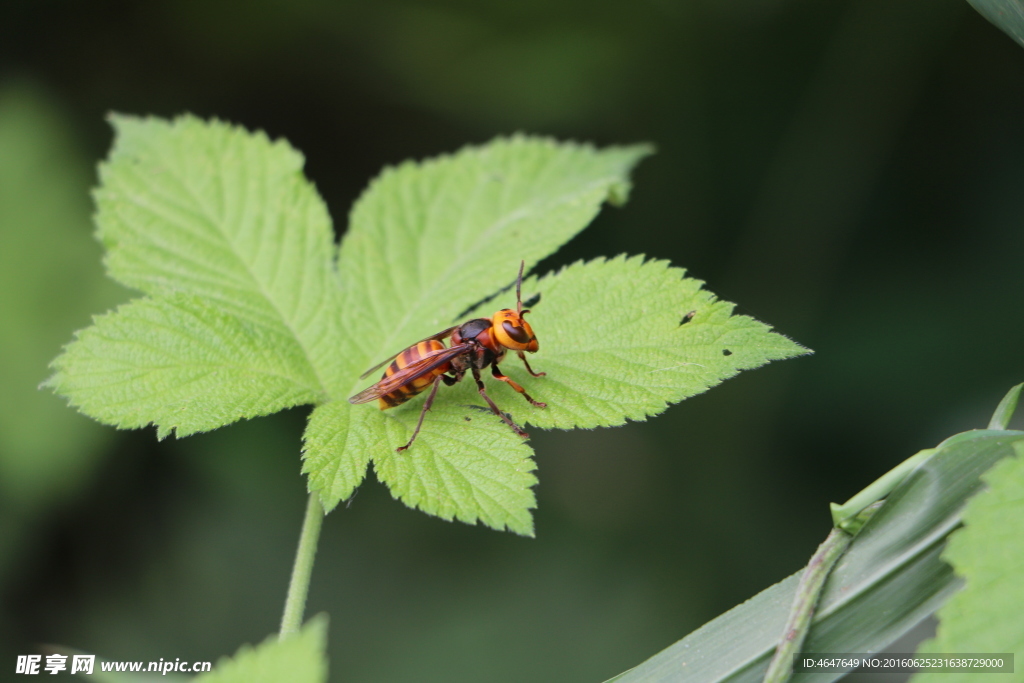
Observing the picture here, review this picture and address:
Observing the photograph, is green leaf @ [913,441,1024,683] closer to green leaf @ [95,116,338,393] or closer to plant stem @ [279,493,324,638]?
plant stem @ [279,493,324,638]

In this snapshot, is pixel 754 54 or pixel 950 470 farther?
pixel 754 54

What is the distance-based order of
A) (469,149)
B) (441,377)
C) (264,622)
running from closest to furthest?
(441,377) → (469,149) → (264,622)

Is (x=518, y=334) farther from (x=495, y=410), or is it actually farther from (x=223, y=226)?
(x=223, y=226)

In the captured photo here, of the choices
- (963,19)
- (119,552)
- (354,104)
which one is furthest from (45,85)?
(963,19)

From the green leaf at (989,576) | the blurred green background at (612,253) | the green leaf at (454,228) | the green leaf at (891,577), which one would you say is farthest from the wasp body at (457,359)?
the blurred green background at (612,253)

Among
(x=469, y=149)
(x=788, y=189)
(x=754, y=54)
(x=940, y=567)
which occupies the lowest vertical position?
(x=940, y=567)

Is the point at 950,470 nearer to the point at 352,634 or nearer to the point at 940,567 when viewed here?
the point at 940,567

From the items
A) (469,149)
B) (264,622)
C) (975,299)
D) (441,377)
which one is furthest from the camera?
(264,622)
